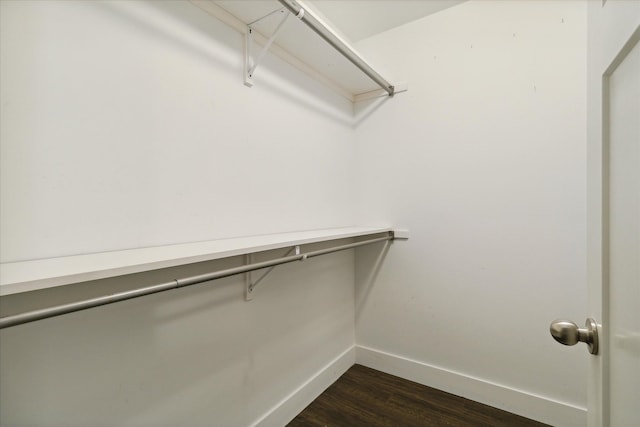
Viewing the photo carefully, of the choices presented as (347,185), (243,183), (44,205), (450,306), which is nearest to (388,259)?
(450,306)

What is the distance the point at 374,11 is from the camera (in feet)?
5.81

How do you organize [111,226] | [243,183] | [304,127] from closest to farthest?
[111,226] < [243,183] < [304,127]

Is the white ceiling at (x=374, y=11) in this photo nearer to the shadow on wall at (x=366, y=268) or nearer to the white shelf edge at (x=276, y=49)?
the white shelf edge at (x=276, y=49)

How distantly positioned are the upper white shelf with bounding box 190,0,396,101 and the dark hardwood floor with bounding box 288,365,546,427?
196 cm

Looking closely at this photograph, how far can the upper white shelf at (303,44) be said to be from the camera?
1.18 m

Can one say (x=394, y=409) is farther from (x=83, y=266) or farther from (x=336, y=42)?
(x=336, y=42)

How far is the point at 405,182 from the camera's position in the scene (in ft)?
6.26

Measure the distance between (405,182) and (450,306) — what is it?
845mm

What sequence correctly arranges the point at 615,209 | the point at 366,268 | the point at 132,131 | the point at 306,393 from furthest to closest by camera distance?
the point at 366,268
the point at 306,393
the point at 132,131
the point at 615,209

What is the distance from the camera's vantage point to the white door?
41cm

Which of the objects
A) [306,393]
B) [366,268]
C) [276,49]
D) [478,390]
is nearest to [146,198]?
[276,49]

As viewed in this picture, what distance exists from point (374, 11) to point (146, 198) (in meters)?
1.75

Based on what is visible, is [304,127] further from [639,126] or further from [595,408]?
[595,408]

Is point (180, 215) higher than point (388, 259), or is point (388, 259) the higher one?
point (180, 215)
